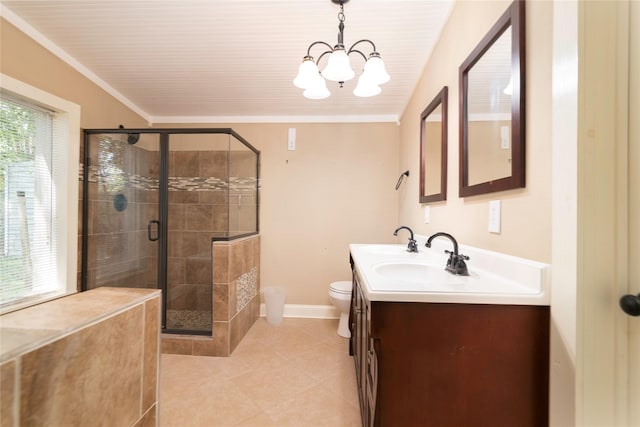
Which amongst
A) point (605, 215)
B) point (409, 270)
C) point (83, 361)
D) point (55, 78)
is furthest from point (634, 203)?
point (55, 78)

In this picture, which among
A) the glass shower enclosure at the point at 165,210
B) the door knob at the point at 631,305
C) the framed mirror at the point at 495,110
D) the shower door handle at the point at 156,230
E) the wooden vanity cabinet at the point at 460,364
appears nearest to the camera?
the door knob at the point at 631,305

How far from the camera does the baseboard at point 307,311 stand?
294 centimetres

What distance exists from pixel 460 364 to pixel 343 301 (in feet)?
5.26

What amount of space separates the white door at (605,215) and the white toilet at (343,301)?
173 cm

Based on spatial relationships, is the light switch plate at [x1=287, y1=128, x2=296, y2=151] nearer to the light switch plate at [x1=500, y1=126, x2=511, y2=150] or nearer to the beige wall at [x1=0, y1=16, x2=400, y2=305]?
the beige wall at [x1=0, y1=16, x2=400, y2=305]

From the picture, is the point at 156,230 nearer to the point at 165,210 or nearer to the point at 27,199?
the point at 165,210

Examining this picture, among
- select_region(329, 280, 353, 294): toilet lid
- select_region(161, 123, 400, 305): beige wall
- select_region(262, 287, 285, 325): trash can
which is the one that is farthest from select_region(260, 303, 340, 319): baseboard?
select_region(329, 280, 353, 294): toilet lid

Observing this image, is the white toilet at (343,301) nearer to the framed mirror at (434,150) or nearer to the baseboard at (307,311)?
the baseboard at (307,311)

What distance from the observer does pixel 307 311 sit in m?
2.96

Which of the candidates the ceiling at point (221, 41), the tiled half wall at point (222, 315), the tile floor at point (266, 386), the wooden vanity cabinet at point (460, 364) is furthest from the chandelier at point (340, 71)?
the tile floor at point (266, 386)

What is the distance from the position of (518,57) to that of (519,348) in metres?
0.97

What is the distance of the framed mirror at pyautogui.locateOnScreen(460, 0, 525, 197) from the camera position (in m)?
0.94

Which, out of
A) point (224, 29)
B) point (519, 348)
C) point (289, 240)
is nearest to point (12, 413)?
point (519, 348)

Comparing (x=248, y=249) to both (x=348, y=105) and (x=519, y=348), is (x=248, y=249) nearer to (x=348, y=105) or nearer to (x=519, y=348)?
(x=348, y=105)
